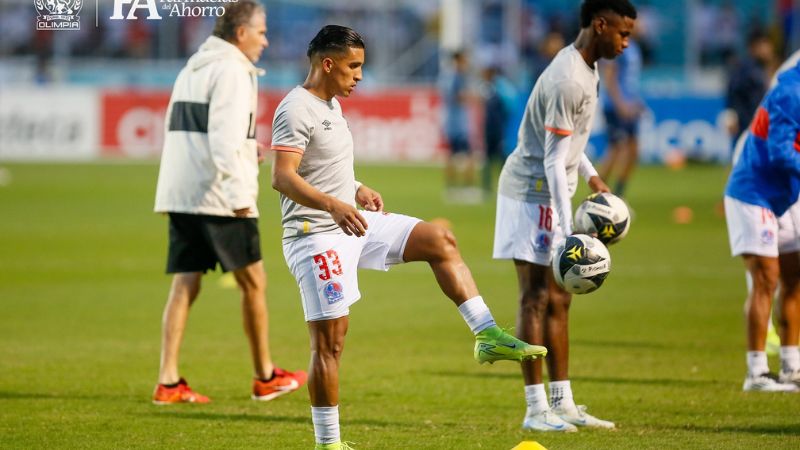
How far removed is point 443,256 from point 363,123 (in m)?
31.4

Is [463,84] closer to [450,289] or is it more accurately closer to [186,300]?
[186,300]

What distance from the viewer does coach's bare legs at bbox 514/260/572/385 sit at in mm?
7895

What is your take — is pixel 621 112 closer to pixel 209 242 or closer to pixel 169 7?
pixel 169 7

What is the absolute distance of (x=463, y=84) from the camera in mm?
25859

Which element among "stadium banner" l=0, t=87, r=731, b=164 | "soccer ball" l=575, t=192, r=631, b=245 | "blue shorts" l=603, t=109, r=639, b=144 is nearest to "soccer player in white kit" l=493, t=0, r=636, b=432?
"soccer ball" l=575, t=192, r=631, b=245

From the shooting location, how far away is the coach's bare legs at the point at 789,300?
924 centimetres

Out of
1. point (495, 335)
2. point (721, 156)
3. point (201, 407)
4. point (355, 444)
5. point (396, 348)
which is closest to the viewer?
point (495, 335)

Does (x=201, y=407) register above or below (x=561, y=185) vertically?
below

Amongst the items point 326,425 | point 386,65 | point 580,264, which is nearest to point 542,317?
point 580,264

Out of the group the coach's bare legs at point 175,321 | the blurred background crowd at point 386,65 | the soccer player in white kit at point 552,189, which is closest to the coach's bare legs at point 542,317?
the soccer player in white kit at point 552,189

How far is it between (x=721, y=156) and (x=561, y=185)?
27.2 m

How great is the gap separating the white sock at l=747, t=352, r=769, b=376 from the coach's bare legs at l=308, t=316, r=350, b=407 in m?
3.60

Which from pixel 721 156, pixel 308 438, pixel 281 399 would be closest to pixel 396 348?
pixel 281 399

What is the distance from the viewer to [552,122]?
761 centimetres
